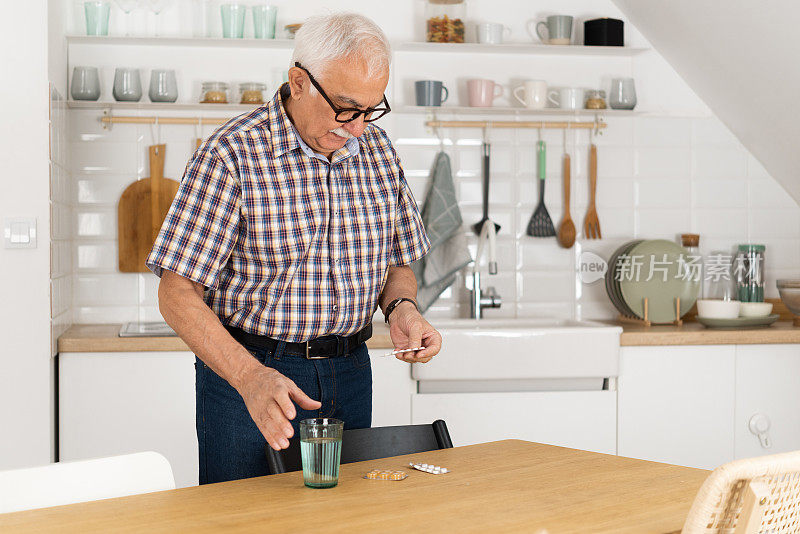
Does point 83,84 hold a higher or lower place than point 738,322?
higher

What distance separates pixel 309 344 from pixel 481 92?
1.80 meters

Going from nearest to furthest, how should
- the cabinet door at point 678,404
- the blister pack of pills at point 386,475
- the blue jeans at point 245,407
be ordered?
1. the blister pack of pills at point 386,475
2. the blue jeans at point 245,407
3. the cabinet door at point 678,404

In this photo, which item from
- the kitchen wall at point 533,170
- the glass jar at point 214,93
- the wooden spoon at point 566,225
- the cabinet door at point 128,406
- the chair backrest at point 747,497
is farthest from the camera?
the wooden spoon at point 566,225

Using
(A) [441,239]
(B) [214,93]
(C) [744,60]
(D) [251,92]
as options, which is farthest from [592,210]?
(B) [214,93]

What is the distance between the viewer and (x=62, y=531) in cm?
116

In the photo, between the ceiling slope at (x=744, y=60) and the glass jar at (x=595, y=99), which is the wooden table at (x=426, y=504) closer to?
the ceiling slope at (x=744, y=60)

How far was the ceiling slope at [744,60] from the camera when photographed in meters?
2.89

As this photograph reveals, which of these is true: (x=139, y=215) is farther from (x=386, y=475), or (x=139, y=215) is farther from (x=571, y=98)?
(x=386, y=475)

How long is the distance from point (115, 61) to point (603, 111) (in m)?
1.80

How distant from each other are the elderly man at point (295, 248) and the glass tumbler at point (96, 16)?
5.32 ft

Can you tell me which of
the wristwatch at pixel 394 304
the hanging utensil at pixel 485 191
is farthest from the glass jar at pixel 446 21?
the wristwatch at pixel 394 304

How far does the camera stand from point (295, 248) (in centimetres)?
174

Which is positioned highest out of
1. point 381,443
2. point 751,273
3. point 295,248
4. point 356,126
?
point 356,126

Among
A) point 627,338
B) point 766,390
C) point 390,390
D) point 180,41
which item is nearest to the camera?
point 390,390
